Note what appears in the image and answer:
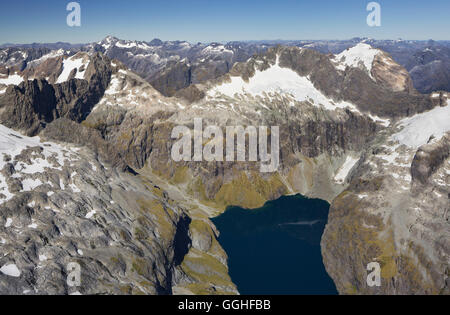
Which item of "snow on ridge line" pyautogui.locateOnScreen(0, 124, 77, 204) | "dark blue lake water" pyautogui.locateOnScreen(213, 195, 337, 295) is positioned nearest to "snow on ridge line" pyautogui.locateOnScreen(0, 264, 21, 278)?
"snow on ridge line" pyautogui.locateOnScreen(0, 124, 77, 204)

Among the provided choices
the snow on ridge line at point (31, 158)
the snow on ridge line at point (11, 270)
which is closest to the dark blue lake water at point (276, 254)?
the snow on ridge line at point (11, 270)

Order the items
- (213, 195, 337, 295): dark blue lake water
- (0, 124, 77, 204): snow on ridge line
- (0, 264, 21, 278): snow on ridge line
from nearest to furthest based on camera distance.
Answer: (0, 264, 21, 278): snow on ridge line
(0, 124, 77, 204): snow on ridge line
(213, 195, 337, 295): dark blue lake water

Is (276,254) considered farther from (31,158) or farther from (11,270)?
(31,158)

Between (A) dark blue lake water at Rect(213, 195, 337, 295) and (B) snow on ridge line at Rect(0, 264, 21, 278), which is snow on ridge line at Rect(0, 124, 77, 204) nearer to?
(B) snow on ridge line at Rect(0, 264, 21, 278)

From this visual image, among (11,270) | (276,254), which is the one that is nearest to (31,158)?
(11,270)

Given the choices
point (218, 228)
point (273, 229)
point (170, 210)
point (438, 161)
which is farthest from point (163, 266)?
point (438, 161)

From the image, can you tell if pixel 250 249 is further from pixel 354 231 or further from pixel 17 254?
pixel 17 254

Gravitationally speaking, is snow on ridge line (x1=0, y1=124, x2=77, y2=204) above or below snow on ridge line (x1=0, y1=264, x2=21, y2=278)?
above

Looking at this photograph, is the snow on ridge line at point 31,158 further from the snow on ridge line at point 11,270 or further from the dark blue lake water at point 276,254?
the dark blue lake water at point 276,254
